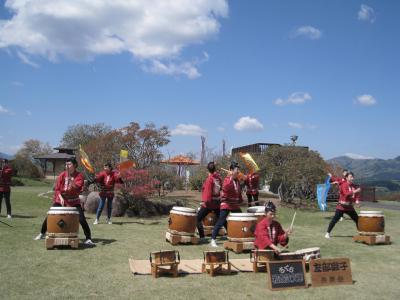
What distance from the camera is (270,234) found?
6816 mm

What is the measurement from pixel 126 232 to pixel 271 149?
11174 mm

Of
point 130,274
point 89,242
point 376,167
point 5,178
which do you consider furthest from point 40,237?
point 376,167

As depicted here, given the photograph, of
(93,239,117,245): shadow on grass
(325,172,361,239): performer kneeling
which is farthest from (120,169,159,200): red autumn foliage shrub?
(325,172,361,239): performer kneeling

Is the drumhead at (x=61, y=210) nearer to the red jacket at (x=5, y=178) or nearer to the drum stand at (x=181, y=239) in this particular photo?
the drum stand at (x=181, y=239)

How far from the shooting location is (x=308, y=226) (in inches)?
510

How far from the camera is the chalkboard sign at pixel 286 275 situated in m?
5.80

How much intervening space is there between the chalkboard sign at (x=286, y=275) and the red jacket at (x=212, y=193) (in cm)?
351

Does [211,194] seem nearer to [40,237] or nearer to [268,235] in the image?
[268,235]

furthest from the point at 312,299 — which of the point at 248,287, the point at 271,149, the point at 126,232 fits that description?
the point at 271,149

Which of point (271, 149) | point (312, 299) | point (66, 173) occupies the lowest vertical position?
point (312, 299)

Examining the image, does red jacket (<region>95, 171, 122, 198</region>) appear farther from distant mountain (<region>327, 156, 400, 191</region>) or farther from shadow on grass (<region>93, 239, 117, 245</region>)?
distant mountain (<region>327, 156, 400, 191</region>)

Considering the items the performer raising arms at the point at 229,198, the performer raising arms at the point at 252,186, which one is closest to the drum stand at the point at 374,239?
the performer raising arms at the point at 229,198

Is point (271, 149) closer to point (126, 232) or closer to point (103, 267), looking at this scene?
point (126, 232)

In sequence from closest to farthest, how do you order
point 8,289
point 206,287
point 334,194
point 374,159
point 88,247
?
point 8,289 < point 206,287 < point 88,247 < point 334,194 < point 374,159
